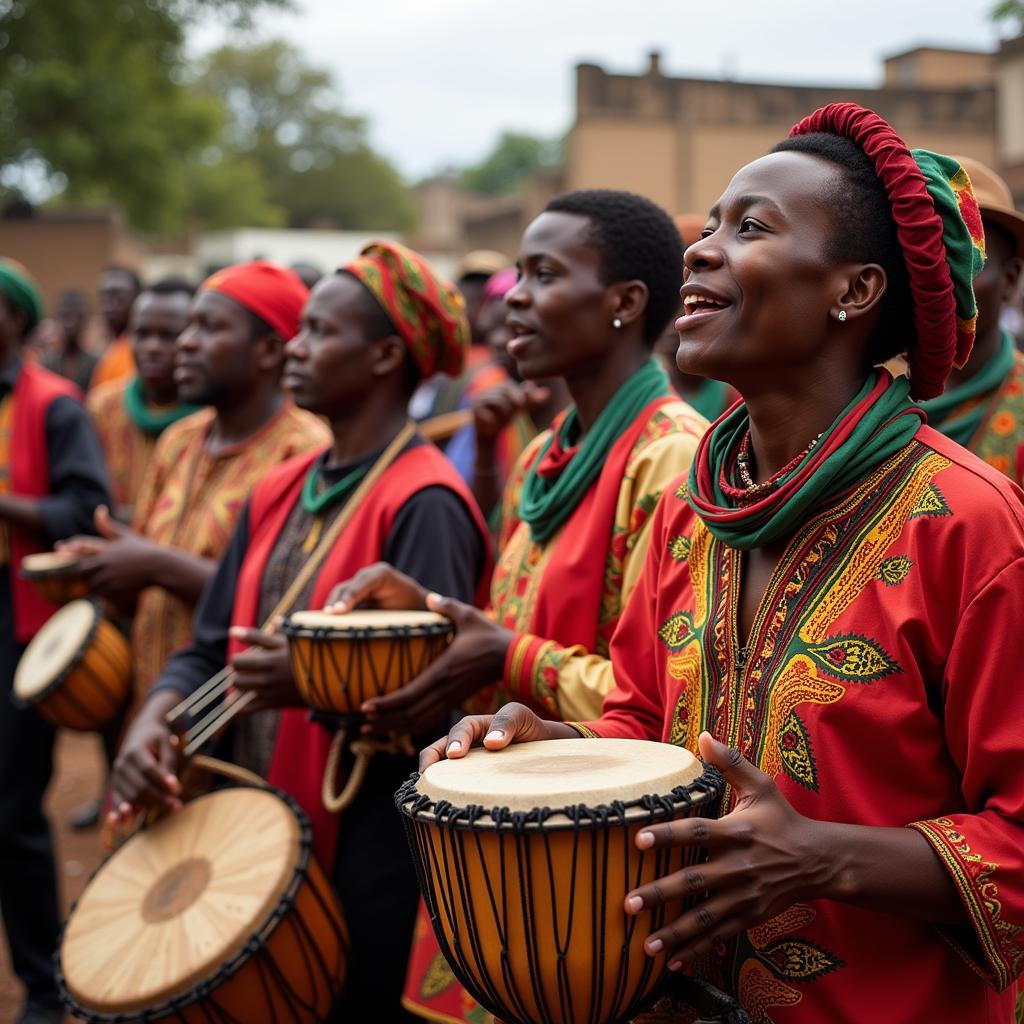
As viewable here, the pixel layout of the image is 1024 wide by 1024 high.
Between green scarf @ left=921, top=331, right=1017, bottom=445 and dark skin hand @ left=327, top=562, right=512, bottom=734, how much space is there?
158 centimetres

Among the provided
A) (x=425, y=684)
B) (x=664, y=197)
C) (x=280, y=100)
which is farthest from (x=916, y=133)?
(x=280, y=100)

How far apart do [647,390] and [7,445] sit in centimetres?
327

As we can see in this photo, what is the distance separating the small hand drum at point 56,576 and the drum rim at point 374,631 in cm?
185

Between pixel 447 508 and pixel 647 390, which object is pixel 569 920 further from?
pixel 447 508

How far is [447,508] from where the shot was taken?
12.6ft

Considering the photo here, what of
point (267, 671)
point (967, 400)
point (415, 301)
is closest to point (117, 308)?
point (415, 301)

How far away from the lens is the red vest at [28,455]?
17.5 ft

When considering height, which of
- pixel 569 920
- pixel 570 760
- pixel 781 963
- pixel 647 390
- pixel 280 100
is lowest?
pixel 781 963

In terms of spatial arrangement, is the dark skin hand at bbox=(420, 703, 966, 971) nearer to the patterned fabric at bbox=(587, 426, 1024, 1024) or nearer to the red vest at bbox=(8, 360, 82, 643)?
the patterned fabric at bbox=(587, 426, 1024, 1024)

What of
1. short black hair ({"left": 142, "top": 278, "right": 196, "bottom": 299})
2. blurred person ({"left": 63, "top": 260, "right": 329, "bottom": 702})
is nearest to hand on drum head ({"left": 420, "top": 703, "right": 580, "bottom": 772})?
blurred person ({"left": 63, "top": 260, "right": 329, "bottom": 702})

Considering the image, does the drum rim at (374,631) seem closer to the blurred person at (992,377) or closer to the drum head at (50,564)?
the blurred person at (992,377)

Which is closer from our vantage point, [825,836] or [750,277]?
[825,836]

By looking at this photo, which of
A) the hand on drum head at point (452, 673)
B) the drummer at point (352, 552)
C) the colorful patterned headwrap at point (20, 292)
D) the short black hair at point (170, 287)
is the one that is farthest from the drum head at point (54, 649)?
the short black hair at point (170, 287)

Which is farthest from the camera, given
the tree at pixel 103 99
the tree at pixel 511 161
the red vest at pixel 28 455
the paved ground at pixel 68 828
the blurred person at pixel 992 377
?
the tree at pixel 511 161
